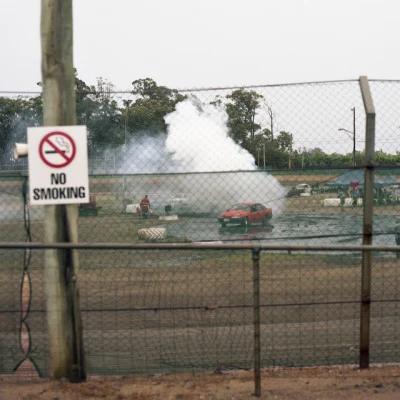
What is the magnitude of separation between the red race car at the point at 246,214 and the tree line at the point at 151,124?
1.66 m

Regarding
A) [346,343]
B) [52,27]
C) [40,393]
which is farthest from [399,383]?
[52,27]

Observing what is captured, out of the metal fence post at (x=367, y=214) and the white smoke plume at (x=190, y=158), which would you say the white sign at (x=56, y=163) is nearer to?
the white smoke plume at (x=190, y=158)

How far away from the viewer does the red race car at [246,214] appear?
29.4ft

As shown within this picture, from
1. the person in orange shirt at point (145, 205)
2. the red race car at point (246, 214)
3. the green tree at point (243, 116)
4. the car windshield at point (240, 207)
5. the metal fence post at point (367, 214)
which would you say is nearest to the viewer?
the metal fence post at point (367, 214)

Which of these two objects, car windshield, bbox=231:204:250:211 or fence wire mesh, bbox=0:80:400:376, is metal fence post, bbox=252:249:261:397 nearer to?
fence wire mesh, bbox=0:80:400:376

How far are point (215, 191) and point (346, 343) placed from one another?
265cm

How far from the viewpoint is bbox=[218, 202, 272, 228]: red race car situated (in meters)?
8.95

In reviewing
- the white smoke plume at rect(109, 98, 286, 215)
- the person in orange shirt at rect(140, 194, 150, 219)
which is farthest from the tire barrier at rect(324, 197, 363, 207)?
the person in orange shirt at rect(140, 194, 150, 219)

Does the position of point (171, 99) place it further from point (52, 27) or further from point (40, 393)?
point (40, 393)

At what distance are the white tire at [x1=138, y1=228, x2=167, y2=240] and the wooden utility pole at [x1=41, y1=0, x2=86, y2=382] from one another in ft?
8.27

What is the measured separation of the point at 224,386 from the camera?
18.4 ft

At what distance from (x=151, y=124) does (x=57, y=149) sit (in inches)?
108

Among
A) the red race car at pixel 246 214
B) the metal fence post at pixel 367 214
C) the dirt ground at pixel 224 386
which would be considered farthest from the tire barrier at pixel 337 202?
the dirt ground at pixel 224 386

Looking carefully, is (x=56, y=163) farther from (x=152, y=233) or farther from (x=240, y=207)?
(x=240, y=207)
